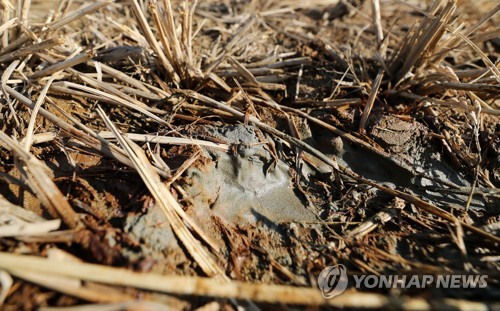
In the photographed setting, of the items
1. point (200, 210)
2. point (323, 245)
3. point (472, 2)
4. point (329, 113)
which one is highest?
point (472, 2)

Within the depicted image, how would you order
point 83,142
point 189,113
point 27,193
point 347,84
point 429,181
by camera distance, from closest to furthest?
point 27,193, point 83,142, point 429,181, point 189,113, point 347,84

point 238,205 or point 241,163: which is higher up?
point 241,163

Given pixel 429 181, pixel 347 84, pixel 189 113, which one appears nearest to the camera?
pixel 429 181

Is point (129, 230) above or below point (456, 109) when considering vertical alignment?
below

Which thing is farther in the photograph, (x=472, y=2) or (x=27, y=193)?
(x=472, y=2)

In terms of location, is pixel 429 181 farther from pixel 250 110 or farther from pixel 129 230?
pixel 129 230

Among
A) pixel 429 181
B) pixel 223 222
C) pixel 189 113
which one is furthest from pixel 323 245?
pixel 189 113

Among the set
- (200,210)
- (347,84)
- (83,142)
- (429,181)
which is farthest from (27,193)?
(429,181)
